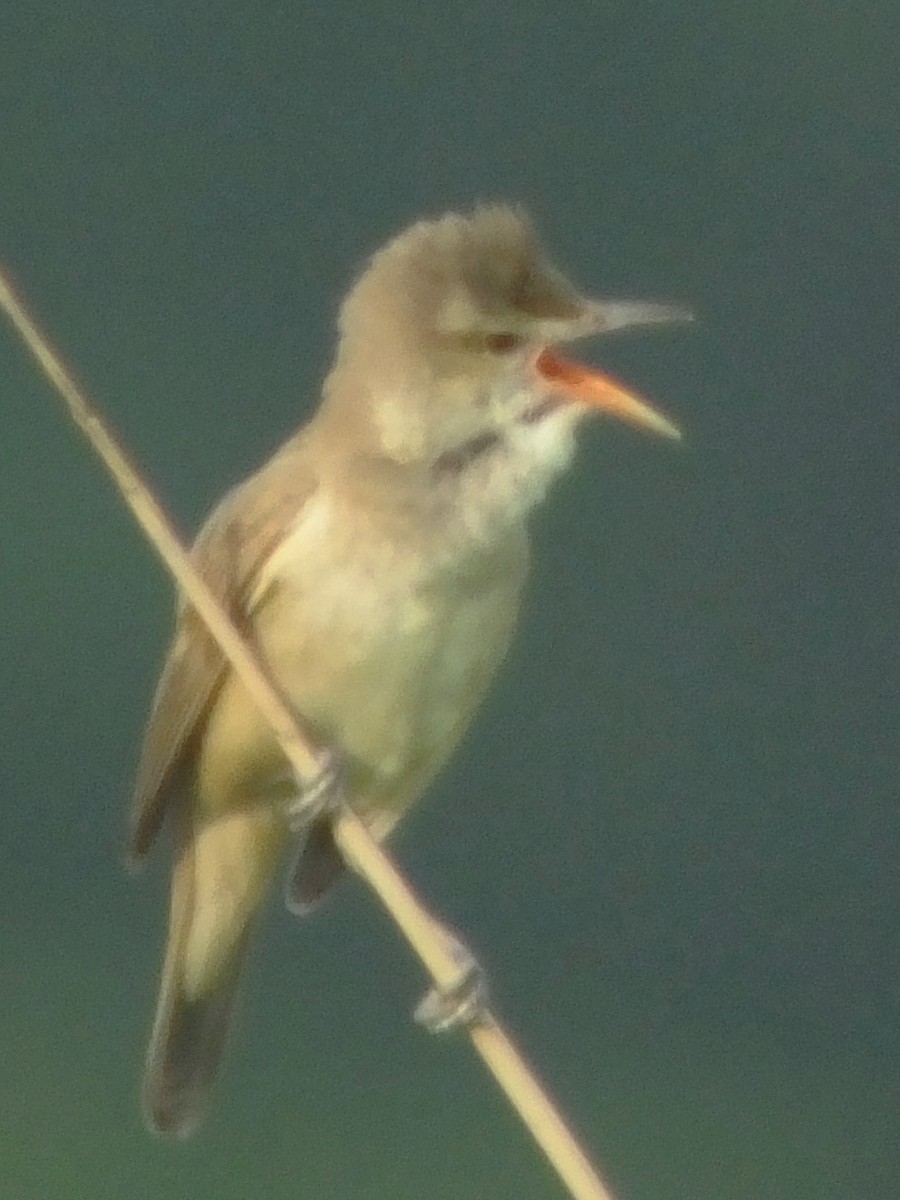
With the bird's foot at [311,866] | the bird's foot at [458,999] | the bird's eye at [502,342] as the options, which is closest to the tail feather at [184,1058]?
the bird's foot at [311,866]

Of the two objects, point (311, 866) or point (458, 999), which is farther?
point (311, 866)

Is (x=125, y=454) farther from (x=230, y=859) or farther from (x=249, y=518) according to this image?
(x=230, y=859)

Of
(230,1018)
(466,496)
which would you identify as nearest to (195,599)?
(466,496)

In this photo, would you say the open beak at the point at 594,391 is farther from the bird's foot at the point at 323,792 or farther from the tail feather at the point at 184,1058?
the tail feather at the point at 184,1058

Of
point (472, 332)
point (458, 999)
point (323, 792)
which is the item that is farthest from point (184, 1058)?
point (472, 332)

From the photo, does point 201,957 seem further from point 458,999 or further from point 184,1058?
point 458,999
